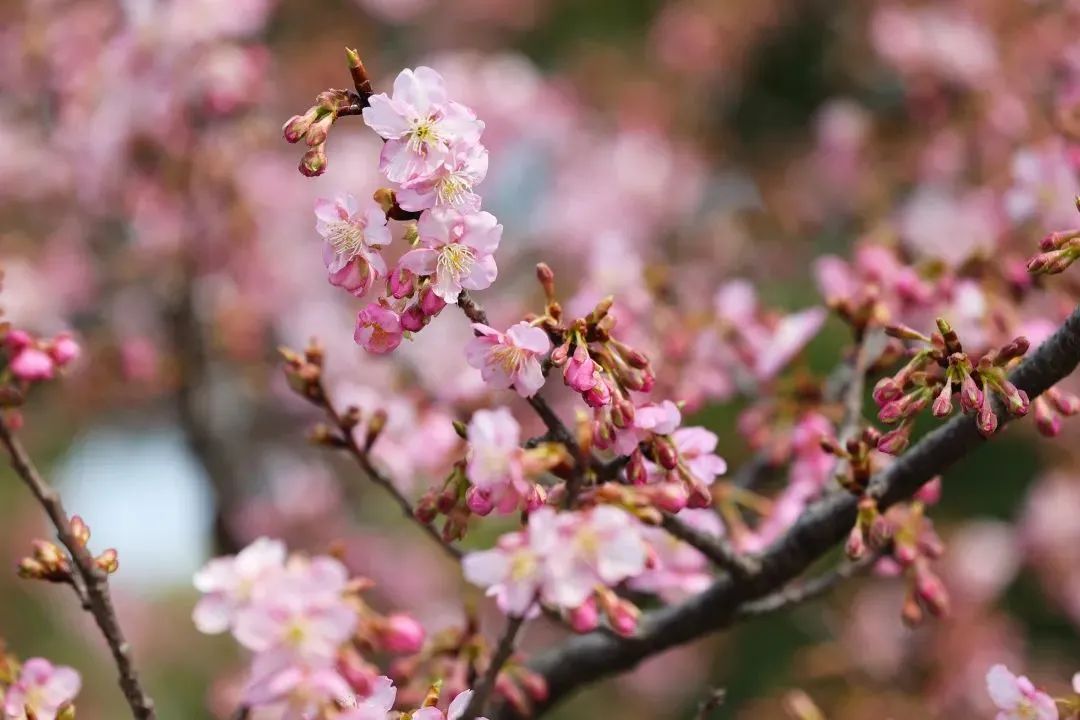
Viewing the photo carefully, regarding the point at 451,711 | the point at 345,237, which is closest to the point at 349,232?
the point at 345,237

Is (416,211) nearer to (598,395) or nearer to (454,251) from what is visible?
(454,251)

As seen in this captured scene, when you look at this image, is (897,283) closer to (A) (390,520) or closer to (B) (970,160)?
(B) (970,160)

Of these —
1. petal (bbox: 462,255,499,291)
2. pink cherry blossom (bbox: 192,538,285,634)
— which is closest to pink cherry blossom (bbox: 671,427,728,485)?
petal (bbox: 462,255,499,291)

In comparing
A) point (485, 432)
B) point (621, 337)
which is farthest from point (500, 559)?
point (621, 337)

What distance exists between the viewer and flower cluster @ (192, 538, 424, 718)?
95 cm

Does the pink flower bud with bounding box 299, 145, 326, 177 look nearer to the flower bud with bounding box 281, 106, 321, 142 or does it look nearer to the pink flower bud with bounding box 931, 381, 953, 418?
the flower bud with bounding box 281, 106, 321, 142

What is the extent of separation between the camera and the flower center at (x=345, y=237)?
38.4 inches

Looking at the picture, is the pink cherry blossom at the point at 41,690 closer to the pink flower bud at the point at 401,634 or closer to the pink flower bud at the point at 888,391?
the pink flower bud at the point at 401,634

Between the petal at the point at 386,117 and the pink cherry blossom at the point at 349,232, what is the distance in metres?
0.07

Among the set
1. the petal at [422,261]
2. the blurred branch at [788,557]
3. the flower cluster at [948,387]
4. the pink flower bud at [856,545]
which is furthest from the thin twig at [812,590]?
the petal at [422,261]

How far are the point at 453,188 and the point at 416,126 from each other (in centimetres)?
7

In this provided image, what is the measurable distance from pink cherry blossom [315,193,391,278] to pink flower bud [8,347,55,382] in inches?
18.7

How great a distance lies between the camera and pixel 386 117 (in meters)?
0.95

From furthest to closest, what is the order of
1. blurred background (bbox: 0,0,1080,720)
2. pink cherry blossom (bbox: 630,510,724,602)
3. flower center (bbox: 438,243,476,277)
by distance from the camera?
blurred background (bbox: 0,0,1080,720), pink cherry blossom (bbox: 630,510,724,602), flower center (bbox: 438,243,476,277)
